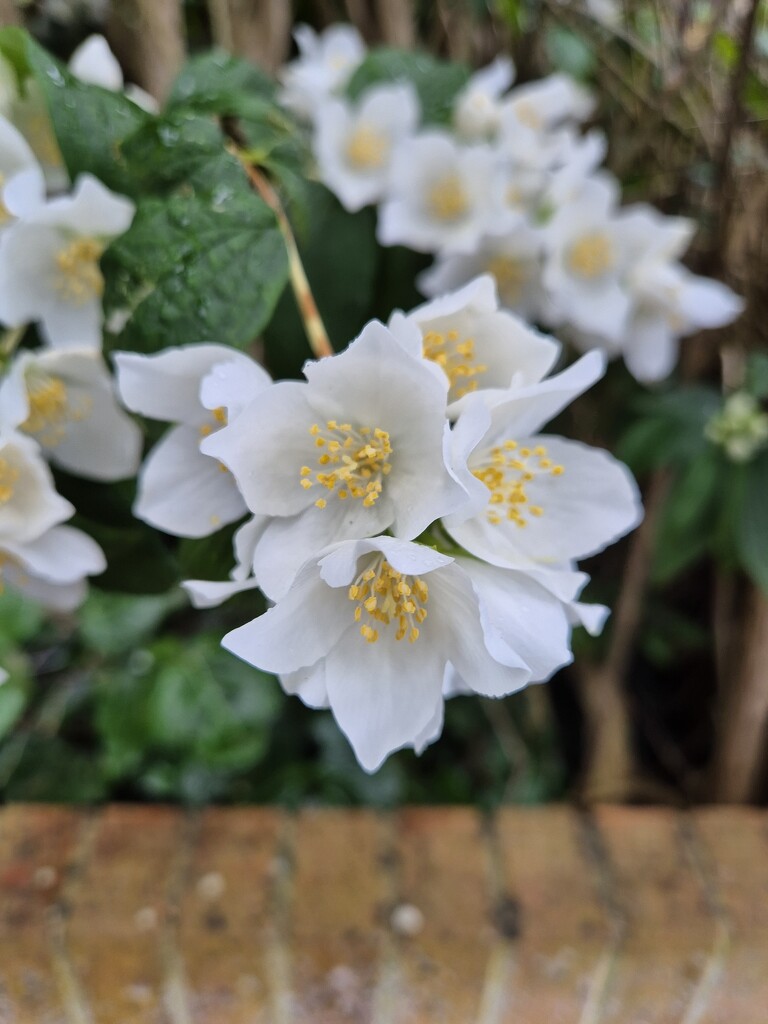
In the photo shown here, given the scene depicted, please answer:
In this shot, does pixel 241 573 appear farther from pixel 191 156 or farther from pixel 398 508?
pixel 191 156

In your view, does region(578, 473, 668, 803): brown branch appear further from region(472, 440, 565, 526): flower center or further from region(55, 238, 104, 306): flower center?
region(55, 238, 104, 306): flower center

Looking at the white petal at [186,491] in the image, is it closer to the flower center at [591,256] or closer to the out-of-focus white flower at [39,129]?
the out-of-focus white flower at [39,129]

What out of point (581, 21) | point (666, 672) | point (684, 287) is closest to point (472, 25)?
point (581, 21)

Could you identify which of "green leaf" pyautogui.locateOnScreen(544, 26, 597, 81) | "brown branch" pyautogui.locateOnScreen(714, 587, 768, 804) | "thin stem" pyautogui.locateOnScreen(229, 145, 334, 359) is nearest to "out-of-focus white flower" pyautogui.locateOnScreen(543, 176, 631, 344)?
"thin stem" pyautogui.locateOnScreen(229, 145, 334, 359)

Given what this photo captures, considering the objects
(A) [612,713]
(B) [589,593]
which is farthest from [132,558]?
(A) [612,713]

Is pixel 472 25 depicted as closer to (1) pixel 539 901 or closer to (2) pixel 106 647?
(2) pixel 106 647

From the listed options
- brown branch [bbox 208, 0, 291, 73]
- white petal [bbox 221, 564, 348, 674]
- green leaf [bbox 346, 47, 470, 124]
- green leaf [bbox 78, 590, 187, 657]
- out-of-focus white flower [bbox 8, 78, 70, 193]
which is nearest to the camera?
white petal [bbox 221, 564, 348, 674]
